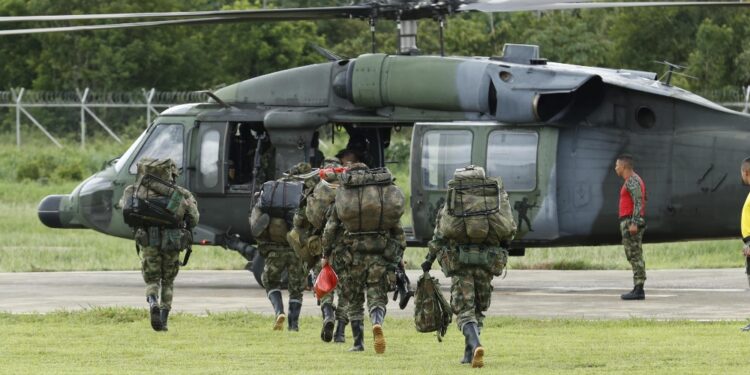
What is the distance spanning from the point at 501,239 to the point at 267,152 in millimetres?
8624

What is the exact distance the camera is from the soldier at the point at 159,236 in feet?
51.4

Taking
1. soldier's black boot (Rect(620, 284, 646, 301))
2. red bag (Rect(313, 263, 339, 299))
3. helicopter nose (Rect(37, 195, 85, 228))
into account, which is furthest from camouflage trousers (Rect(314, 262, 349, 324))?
helicopter nose (Rect(37, 195, 85, 228))

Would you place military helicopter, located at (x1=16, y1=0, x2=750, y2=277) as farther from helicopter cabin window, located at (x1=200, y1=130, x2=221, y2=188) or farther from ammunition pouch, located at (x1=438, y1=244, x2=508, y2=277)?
ammunition pouch, located at (x1=438, y1=244, x2=508, y2=277)

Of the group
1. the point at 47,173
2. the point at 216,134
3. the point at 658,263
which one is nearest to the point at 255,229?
the point at 216,134

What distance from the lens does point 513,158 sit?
1928cm

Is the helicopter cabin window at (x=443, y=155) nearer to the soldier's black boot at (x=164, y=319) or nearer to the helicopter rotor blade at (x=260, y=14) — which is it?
the helicopter rotor blade at (x=260, y=14)

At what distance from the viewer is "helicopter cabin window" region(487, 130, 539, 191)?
755 inches

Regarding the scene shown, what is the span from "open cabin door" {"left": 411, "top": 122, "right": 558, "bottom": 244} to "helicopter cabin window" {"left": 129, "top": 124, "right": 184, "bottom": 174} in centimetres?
332

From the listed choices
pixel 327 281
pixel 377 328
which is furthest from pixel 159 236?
pixel 377 328

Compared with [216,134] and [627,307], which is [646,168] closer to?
[627,307]

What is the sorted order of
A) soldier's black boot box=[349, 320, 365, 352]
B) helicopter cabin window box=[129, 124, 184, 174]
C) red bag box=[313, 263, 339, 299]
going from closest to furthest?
soldier's black boot box=[349, 320, 365, 352]
red bag box=[313, 263, 339, 299]
helicopter cabin window box=[129, 124, 184, 174]

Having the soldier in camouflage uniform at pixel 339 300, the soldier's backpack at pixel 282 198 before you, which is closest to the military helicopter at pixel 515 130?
the soldier's backpack at pixel 282 198

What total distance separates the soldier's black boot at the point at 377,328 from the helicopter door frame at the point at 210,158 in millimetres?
7651

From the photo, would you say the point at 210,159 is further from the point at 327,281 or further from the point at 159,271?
the point at 327,281
